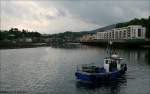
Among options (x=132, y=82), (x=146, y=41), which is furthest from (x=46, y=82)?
(x=146, y=41)

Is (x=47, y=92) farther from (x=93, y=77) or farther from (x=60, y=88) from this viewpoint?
(x=93, y=77)

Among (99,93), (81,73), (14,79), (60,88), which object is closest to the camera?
(99,93)

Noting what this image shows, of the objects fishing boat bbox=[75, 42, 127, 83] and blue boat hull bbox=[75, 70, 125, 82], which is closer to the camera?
blue boat hull bbox=[75, 70, 125, 82]

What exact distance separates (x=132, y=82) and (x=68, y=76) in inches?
483

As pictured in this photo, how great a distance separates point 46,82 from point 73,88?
7.07 m

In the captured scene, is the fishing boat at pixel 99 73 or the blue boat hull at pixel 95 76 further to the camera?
the fishing boat at pixel 99 73

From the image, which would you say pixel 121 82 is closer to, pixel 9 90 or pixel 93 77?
pixel 93 77

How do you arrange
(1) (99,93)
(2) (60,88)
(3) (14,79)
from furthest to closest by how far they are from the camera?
1. (3) (14,79)
2. (2) (60,88)
3. (1) (99,93)

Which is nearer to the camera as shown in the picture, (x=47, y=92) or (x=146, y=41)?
(x=47, y=92)

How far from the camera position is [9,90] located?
44.3 meters

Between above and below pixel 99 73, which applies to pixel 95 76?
below

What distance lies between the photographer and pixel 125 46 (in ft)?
629

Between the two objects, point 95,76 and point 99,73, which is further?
point 99,73

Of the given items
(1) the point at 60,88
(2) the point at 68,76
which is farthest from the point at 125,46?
(1) the point at 60,88
